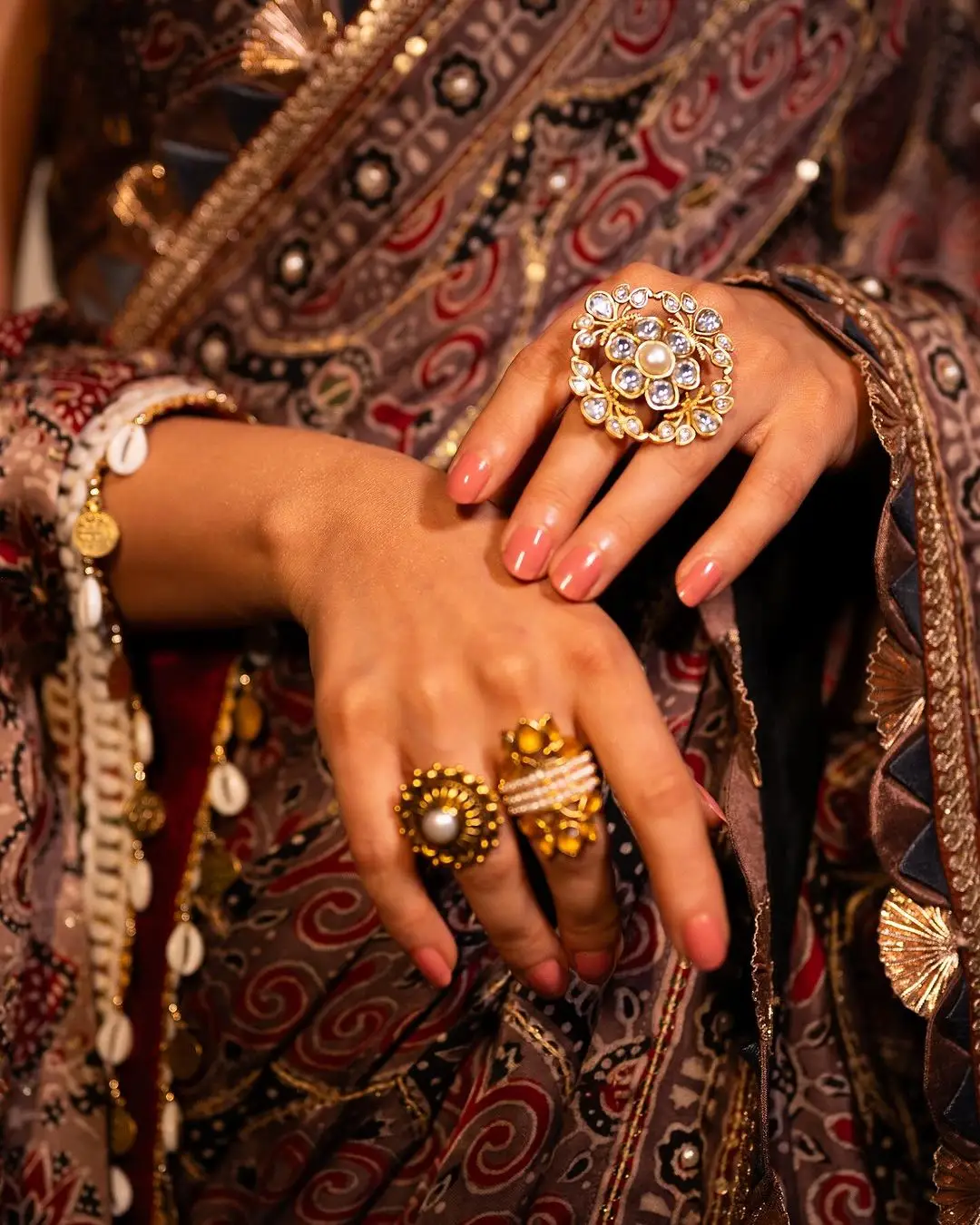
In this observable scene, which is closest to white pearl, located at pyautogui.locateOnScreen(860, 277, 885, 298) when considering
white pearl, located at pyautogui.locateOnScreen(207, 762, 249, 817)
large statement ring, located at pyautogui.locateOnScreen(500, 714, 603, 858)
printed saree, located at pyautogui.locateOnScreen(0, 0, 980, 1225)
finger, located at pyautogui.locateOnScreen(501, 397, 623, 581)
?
printed saree, located at pyautogui.locateOnScreen(0, 0, 980, 1225)

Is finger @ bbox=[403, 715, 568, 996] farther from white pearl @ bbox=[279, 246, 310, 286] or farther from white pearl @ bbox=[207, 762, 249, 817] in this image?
white pearl @ bbox=[279, 246, 310, 286]

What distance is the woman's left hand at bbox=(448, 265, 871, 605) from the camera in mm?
479

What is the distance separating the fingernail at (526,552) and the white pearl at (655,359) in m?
Answer: 0.08

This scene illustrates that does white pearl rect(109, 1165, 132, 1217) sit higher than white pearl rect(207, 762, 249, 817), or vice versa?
white pearl rect(207, 762, 249, 817)

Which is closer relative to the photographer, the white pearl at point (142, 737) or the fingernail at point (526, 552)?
the fingernail at point (526, 552)

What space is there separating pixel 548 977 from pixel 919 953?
0.58 ft

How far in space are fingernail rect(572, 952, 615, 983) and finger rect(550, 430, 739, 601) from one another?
0.52ft

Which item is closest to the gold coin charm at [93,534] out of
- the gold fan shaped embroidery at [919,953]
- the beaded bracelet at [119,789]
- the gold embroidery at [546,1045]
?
the beaded bracelet at [119,789]

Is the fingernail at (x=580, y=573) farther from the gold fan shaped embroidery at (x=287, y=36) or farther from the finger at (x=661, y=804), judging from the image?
the gold fan shaped embroidery at (x=287, y=36)

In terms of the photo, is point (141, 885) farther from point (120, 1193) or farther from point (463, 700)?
point (463, 700)

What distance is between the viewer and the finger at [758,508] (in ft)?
1.58

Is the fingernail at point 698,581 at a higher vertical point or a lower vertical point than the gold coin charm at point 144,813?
higher

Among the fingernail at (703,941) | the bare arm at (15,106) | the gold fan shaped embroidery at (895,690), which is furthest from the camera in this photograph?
the bare arm at (15,106)

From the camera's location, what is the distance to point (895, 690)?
0.54 meters
